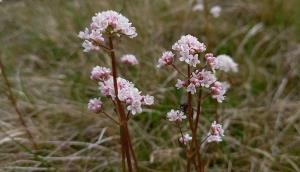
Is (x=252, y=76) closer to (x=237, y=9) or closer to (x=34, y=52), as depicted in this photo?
(x=237, y=9)

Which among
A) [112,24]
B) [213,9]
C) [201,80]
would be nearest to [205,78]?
[201,80]

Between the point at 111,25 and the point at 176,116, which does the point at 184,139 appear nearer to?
the point at 176,116

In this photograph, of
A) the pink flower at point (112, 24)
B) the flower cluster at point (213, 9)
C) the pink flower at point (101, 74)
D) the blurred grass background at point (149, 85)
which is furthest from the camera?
the flower cluster at point (213, 9)

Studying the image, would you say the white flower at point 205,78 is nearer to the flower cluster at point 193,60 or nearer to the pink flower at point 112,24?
the flower cluster at point 193,60

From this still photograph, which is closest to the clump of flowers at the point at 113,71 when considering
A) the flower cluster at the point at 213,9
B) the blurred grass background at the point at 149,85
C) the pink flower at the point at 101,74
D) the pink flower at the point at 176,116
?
the pink flower at the point at 101,74

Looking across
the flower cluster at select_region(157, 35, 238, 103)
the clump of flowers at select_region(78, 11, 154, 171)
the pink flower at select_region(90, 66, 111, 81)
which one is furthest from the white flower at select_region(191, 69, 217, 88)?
the pink flower at select_region(90, 66, 111, 81)

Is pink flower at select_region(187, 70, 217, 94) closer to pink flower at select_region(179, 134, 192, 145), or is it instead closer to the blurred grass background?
pink flower at select_region(179, 134, 192, 145)
